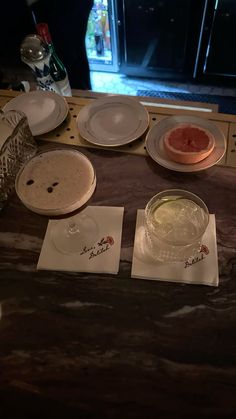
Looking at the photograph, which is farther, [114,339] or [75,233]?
[75,233]

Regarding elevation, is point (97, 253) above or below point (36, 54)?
below

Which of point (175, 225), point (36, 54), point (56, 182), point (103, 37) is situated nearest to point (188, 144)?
point (175, 225)

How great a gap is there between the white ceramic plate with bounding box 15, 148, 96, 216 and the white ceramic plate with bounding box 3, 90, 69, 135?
245 mm

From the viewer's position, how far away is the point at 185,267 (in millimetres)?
620

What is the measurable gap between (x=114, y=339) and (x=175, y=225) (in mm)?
237

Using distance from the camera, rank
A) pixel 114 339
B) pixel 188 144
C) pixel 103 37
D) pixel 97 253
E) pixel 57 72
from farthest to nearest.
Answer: pixel 103 37, pixel 57 72, pixel 188 144, pixel 97 253, pixel 114 339

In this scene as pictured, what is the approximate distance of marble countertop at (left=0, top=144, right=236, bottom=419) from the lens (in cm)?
49

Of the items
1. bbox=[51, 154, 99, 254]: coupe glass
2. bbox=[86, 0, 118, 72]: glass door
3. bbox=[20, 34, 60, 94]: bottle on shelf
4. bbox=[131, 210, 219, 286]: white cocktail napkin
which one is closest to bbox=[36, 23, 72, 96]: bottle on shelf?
bbox=[20, 34, 60, 94]: bottle on shelf

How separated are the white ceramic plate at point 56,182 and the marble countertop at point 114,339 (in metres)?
0.12

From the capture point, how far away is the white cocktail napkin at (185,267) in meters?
0.60

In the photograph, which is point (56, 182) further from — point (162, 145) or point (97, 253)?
point (162, 145)

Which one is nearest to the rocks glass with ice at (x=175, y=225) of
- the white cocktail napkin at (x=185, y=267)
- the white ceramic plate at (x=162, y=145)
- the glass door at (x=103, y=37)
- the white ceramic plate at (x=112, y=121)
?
the white cocktail napkin at (x=185, y=267)

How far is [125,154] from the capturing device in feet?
2.68

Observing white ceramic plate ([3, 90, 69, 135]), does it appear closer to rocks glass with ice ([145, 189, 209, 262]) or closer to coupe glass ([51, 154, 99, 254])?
coupe glass ([51, 154, 99, 254])
